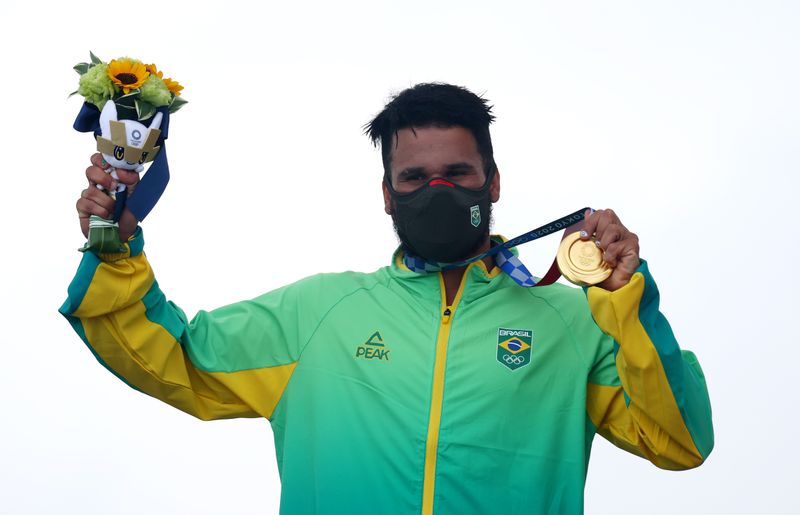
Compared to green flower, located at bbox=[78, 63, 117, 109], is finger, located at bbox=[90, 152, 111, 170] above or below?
below

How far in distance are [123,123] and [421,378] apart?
5.12 feet

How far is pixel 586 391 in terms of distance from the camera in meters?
4.72

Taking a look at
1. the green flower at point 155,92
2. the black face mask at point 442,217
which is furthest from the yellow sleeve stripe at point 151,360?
the black face mask at point 442,217

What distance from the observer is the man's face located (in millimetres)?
4906

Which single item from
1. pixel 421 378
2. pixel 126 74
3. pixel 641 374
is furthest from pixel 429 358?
pixel 126 74

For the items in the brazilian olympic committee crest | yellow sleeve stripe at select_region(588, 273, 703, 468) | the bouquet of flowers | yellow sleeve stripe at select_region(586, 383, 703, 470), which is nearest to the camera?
yellow sleeve stripe at select_region(588, 273, 703, 468)

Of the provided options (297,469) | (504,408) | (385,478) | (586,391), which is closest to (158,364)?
(297,469)

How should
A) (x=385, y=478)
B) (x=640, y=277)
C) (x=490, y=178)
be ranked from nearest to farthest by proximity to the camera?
(x=640, y=277), (x=385, y=478), (x=490, y=178)

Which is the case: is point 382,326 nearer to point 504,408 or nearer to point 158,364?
point 504,408

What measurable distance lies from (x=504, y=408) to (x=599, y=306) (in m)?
0.65

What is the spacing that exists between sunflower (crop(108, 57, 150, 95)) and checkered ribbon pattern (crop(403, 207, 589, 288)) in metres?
1.41

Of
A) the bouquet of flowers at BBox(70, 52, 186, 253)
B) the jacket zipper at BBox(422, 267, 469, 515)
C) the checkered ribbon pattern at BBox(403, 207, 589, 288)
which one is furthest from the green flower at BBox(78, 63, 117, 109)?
the jacket zipper at BBox(422, 267, 469, 515)

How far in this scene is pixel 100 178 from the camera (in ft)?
14.5

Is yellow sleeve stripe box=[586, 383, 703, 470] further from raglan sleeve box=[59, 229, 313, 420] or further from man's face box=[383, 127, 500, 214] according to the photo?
raglan sleeve box=[59, 229, 313, 420]
